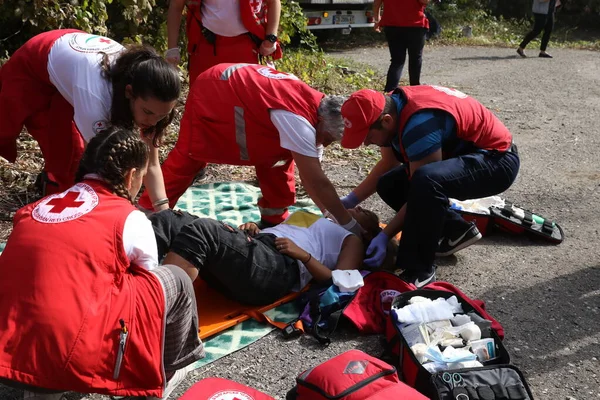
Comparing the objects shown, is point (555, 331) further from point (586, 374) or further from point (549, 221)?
point (549, 221)

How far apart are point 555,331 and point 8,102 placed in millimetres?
2908

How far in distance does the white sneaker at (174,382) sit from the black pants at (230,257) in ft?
1.60

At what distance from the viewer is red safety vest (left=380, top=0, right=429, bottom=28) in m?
6.72

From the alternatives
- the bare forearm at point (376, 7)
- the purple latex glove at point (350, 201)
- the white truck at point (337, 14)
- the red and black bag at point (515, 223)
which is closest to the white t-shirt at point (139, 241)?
the purple latex glove at point (350, 201)

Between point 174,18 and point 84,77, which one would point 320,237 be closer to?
point 84,77

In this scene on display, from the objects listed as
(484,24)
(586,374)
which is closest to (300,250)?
(586,374)

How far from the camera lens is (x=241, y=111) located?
3.71m

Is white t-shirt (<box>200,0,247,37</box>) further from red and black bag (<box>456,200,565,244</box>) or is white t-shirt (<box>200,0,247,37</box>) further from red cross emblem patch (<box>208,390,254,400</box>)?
red cross emblem patch (<box>208,390,254,400</box>)

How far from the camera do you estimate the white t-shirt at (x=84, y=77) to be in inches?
115

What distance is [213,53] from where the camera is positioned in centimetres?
470

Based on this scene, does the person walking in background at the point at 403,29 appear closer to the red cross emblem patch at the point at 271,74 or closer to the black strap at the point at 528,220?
the black strap at the point at 528,220

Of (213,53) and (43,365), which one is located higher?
(213,53)

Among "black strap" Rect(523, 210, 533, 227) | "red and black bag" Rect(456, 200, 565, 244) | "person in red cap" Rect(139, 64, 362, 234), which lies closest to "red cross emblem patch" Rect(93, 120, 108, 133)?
"person in red cap" Rect(139, 64, 362, 234)

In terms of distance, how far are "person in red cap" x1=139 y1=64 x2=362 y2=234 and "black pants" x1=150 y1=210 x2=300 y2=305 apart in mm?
476
